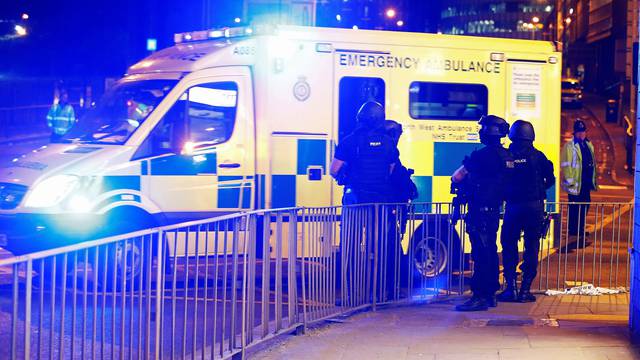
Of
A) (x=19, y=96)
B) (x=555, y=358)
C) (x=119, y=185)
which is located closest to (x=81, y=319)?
(x=555, y=358)

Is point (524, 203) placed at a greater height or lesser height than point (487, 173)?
lesser

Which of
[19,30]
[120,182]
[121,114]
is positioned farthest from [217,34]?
[19,30]

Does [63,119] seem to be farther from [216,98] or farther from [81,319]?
[81,319]

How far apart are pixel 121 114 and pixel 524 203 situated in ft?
12.8

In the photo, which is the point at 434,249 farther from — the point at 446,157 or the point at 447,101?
the point at 447,101

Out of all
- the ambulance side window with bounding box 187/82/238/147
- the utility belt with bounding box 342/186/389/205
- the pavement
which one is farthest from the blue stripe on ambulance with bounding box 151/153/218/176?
the pavement

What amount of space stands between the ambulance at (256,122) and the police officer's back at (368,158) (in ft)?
3.41

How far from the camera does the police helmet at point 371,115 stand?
7.93 metres

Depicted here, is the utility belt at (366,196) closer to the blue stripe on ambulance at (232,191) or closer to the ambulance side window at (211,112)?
the blue stripe on ambulance at (232,191)

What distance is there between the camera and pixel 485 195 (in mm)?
7688

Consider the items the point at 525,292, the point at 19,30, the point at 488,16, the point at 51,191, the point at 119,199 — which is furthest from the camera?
the point at 488,16

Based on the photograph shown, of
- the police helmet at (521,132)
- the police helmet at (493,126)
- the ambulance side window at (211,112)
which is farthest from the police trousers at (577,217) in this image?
the ambulance side window at (211,112)

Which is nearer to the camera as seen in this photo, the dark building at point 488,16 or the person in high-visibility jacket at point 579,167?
the person in high-visibility jacket at point 579,167

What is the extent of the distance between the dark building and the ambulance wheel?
133 metres
